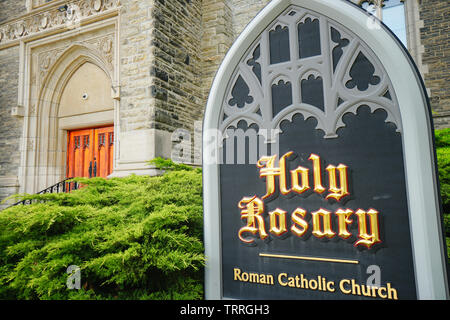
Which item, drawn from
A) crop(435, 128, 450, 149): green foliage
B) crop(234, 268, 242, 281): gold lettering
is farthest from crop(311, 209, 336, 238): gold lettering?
crop(435, 128, 450, 149): green foliage

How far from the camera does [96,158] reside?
7484 mm

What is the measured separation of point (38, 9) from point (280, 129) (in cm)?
952

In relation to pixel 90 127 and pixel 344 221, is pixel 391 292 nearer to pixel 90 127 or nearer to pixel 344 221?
pixel 344 221

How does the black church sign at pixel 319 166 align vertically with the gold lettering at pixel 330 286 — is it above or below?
above

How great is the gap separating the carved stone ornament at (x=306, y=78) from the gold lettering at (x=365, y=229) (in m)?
0.54

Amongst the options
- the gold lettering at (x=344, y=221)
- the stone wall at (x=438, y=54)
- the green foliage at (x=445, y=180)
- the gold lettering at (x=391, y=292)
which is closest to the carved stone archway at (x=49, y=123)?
the gold lettering at (x=344, y=221)

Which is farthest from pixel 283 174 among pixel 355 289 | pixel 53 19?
Answer: pixel 53 19

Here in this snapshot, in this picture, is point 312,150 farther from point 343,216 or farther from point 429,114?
point 429,114

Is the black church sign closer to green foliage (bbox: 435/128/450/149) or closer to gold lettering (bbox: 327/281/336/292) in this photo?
gold lettering (bbox: 327/281/336/292)

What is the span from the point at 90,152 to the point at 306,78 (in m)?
7.45

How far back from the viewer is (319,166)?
66.5 inches

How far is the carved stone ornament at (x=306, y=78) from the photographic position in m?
1.63

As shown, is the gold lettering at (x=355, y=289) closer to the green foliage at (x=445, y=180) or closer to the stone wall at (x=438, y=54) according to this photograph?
the green foliage at (x=445, y=180)

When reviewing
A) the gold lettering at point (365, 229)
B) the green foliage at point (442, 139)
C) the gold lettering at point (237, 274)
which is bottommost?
the gold lettering at point (237, 274)
